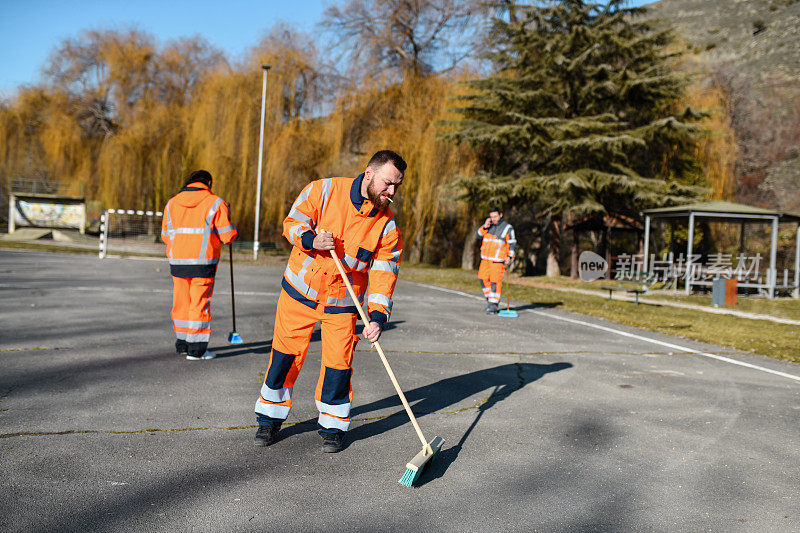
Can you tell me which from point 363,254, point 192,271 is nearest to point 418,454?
point 363,254

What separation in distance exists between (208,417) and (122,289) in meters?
9.44

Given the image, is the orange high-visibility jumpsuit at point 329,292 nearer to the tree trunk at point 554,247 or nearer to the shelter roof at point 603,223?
the shelter roof at point 603,223

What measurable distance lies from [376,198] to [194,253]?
321 centimetres

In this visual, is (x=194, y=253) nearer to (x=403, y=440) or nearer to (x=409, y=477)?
(x=403, y=440)

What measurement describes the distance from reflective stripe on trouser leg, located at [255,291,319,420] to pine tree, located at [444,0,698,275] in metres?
19.0

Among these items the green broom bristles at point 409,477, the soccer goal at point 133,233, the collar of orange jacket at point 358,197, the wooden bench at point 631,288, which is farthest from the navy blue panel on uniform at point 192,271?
the soccer goal at point 133,233

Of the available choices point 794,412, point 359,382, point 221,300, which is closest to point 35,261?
point 221,300

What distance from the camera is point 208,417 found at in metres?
4.52

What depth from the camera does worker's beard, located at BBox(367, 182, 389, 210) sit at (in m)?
3.86

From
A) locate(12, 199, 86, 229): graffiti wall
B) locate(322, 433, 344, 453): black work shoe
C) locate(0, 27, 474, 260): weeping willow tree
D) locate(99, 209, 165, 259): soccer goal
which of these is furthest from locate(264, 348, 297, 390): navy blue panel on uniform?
locate(12, 199, 86, 229): graffiti wall

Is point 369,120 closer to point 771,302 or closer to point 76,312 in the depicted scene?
point 771,302

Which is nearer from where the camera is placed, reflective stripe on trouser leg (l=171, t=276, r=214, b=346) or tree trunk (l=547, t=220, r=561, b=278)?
reflective stripe on trouser leg (l=171, t=276, r=214, b=346)

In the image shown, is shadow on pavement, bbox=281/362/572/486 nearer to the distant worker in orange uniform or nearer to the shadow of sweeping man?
the shadow of sweeping man

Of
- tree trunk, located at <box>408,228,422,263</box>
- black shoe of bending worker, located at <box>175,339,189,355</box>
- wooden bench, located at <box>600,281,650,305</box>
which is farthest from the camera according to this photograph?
tree trunk, located at <box>408,228,422,263</box>
